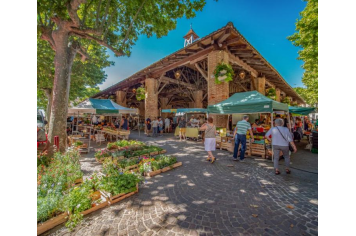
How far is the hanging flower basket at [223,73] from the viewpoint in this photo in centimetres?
755

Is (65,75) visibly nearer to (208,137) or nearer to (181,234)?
(208,137)

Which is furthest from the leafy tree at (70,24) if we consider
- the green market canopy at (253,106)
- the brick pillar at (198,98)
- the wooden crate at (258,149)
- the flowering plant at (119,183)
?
the brick pillar at (198,98)

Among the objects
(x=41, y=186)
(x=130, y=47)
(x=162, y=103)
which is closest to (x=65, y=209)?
(x=41, y=186)

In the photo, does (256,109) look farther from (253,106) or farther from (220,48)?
(220,48)

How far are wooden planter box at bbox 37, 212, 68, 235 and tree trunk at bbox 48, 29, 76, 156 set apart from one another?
360 cm

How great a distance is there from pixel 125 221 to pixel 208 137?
11.7 ft

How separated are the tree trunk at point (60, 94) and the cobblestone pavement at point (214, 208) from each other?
367 cm

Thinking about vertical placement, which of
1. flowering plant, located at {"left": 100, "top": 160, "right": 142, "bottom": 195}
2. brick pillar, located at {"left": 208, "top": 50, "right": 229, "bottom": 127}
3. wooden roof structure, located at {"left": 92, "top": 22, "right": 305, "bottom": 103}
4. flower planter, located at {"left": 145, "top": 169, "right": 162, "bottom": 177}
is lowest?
flower planter, located at {"left": 145, "top": 169, "right": 162, "bottom": 177}

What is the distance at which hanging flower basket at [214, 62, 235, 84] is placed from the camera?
7.55m

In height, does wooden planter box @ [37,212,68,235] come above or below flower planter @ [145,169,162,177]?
below

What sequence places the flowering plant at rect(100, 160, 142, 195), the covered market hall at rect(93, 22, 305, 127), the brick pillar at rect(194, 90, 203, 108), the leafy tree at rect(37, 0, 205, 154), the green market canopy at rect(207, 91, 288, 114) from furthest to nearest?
1. the brick pillar at rect(194, 90, 203, 108)
2. the covered market hall at rect(93, 22, 305, 127)
3. the green market canopy at rect(207, 91, 288, 114)
4. the leafy tree at rect(37, 0, 205, 154)
5. the flowering plant at rect(100, 160, 142, 195)

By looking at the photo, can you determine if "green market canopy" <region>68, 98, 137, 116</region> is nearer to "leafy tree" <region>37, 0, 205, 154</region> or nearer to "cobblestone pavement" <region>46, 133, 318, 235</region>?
"leafy tree" <region>37, 0, 205, 154</region>

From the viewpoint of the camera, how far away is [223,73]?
761 centimetres

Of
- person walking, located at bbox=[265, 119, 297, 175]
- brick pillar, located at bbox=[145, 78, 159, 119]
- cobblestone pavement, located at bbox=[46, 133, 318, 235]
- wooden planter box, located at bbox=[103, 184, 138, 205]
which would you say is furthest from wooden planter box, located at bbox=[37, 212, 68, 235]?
brick pillar, located at bbox=[145, 78, 159, 119]
